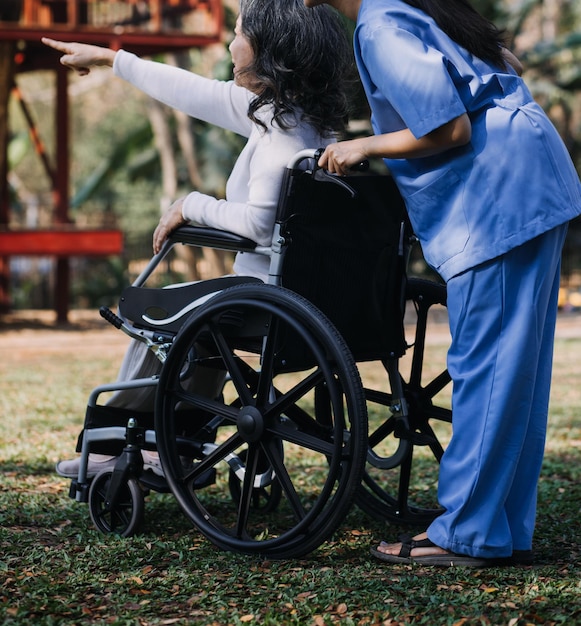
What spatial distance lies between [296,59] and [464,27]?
522mm

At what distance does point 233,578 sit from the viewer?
296 cm

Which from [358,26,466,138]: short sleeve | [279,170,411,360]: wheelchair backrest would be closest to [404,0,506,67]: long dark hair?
[358,26,466,138]: short sleeve

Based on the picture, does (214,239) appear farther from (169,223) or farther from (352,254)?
(352,254)

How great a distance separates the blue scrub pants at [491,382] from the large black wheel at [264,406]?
32 centimetres

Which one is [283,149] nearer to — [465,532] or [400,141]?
[400,141]

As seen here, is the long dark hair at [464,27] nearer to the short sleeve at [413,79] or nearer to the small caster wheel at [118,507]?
the short sleeve at [413,79]

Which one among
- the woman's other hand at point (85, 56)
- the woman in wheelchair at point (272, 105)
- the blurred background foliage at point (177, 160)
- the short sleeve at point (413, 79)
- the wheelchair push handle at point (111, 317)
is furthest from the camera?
the blurred background foliage at point (177, 160)

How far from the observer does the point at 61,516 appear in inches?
152

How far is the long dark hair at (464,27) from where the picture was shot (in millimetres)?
3002

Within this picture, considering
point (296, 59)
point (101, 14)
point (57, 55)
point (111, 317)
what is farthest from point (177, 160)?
point (296, 59)

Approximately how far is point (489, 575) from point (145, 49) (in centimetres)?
1198

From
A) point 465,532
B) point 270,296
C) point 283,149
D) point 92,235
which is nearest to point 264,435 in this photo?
point 270,296

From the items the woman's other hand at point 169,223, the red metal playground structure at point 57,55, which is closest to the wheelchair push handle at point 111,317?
the woman's other hand at point 169,223

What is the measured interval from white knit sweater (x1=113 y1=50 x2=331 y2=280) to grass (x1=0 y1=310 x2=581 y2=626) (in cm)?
93
